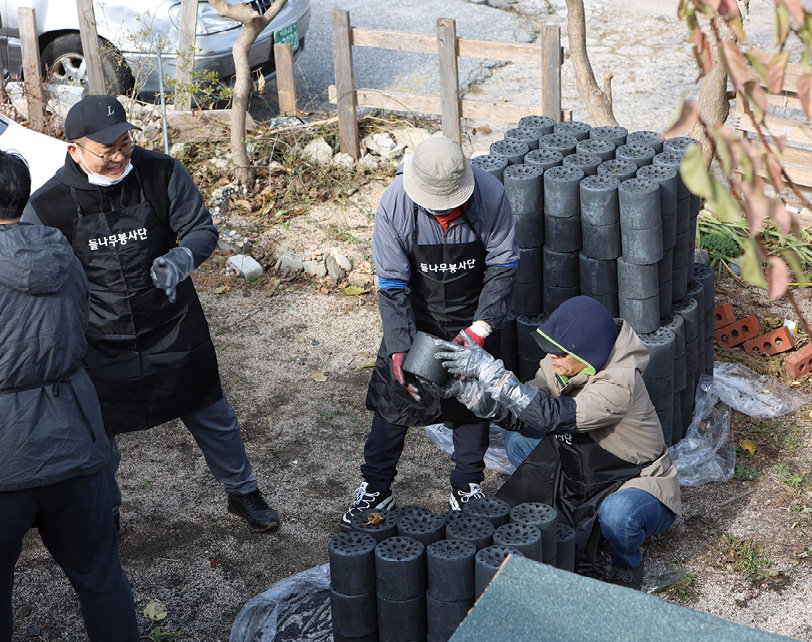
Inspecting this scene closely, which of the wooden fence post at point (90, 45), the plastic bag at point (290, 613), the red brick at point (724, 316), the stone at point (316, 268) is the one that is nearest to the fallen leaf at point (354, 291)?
the stone at point (316, 268)

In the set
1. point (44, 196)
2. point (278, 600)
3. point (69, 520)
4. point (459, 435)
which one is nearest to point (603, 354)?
point (459, 435)

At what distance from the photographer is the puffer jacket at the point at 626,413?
3508 millimetres

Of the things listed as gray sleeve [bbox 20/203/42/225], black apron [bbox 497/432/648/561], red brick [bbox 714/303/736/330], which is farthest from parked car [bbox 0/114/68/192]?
red brick [bbox 714/303/736/330]

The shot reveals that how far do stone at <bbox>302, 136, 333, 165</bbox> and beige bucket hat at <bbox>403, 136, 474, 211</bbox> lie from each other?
3.96 metres

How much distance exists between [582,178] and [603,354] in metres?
1.10

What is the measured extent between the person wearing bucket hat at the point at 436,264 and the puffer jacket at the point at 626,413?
459 mm

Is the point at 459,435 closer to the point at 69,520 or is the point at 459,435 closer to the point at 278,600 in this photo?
the point at 278,600

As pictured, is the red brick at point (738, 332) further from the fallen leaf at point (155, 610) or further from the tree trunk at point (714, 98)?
the fallen leaf at point (155, 610)

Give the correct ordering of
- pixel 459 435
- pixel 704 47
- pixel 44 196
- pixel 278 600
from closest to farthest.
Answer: pixel 704 47, pixel 44 196, pixel 278 600, pixel 459 435

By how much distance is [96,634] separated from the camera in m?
3.05

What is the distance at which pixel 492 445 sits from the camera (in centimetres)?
472

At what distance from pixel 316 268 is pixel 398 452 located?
2.45 metres

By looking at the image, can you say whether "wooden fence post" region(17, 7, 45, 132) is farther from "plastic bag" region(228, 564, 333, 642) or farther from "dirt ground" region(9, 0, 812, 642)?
"plastic bag" region(228, 564, 333, 642)

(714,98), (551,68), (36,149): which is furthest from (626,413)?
(36,149)
